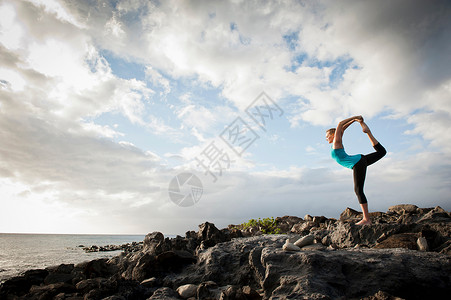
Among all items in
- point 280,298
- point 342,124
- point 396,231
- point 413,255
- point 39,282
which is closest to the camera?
point 280,298

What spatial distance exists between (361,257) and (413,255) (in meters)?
0.82

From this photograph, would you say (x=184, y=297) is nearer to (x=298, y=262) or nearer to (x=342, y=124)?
(x=298, y=262)

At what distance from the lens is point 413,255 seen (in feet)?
13.9

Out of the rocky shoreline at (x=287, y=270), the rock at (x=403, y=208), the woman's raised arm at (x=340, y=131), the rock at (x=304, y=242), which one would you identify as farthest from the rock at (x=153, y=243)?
the rock at (x=403, y=208)

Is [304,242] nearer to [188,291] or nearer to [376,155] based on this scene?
[188,291]

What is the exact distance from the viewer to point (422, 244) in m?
4.86

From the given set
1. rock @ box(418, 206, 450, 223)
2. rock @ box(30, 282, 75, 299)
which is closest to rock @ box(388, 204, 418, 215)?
rock @ box(418, 206, 450, 223)

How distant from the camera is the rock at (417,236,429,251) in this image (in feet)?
15.7

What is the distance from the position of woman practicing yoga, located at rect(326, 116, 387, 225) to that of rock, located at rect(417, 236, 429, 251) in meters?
1.43

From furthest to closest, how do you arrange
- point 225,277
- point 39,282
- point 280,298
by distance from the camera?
point 39,282
point 225,277
point 280,298

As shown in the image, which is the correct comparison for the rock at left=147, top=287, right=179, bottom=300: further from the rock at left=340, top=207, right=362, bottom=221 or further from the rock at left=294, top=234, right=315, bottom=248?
the rock at left=340, top=207, right=362, bottom=221

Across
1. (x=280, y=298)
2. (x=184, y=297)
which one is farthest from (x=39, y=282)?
(x=280, y=298)

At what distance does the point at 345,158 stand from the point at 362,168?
487 millimetres

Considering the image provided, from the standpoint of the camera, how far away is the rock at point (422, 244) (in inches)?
189
